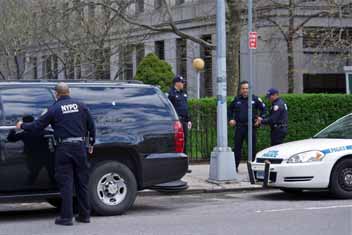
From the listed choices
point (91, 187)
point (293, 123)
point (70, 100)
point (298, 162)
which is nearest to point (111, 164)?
point (91, 187)

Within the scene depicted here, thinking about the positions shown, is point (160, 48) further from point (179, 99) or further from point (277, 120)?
point (277, 120)

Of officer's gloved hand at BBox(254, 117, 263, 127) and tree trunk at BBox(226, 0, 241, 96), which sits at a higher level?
tree trunk at BBox(226, 0, 241, 96)

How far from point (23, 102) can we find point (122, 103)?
140 cm

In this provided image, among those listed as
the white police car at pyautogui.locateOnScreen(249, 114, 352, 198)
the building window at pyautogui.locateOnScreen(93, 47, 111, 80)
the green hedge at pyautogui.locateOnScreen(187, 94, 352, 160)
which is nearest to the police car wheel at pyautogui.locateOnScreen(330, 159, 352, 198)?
the white police car at pyautogui.locateOnScreen(249, 114, 352, 198)

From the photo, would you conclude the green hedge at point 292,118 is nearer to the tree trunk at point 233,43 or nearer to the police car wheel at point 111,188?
the tree trunk at point 233,43

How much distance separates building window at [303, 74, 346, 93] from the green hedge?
51.4ft

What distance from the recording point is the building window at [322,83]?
3447 cm

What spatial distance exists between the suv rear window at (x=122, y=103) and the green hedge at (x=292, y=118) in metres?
6.57

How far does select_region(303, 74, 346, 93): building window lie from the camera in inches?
1357

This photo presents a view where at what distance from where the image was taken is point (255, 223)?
9.61 meters

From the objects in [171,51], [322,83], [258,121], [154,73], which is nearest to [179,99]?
[258,121]

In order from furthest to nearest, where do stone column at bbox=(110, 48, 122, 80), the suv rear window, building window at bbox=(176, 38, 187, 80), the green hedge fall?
building window at bbox=(176, 38, 187, 80), stone column at bbox=(110, 48, 122, 80), the green hedge, the suv rear window

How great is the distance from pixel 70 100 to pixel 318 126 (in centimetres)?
1021

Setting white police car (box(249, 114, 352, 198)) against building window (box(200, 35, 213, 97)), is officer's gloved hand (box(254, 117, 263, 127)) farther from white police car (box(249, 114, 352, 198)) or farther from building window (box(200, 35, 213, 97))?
building window (box(200, 35, 213, 97))
